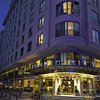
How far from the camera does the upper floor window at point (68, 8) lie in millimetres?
31855

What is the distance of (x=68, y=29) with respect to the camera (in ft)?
101

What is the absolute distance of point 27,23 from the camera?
1756 inches

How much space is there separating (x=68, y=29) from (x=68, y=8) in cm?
405

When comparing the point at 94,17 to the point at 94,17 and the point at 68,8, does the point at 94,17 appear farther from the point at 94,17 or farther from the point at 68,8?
the point at 68,8

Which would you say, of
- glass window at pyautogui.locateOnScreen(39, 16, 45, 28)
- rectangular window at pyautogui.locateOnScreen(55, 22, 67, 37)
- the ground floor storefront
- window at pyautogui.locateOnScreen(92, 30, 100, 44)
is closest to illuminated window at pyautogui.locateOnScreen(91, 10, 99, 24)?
window at pyautogui.locateOnScreen(92, 30, 100, 44)

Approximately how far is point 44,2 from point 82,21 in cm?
994

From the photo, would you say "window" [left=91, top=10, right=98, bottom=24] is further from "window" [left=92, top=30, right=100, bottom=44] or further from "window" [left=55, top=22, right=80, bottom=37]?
"window" [left=55, top=22, right=80, bottom=37]

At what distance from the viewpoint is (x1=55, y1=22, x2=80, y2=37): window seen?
30.6 meters

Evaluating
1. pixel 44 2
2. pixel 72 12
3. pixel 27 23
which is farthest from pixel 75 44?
pixel 27 23

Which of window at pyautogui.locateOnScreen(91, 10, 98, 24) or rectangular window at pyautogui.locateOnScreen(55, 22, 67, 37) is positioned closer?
rectangular window at pyautogui.locateOnScreen(55, 22, 67, 37)

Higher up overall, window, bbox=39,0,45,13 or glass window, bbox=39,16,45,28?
window, bbox=39,0,45,13

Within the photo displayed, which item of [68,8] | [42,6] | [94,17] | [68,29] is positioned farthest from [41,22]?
[94,17]

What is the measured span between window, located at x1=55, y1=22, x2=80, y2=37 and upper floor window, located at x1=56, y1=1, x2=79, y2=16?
220cm

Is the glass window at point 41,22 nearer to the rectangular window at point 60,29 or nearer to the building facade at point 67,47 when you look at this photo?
the building facade at point 67,47
